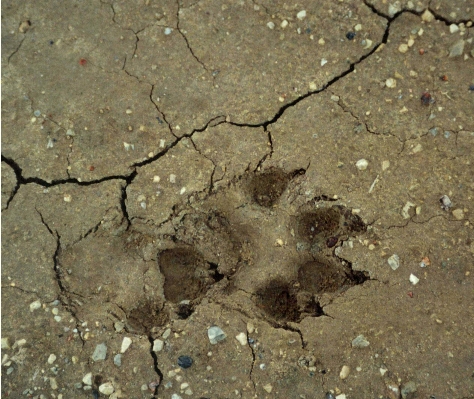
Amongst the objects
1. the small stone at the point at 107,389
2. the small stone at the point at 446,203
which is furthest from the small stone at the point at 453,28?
the small stone at the point at 107,389

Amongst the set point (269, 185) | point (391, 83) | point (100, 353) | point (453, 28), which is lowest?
point (100, 353)

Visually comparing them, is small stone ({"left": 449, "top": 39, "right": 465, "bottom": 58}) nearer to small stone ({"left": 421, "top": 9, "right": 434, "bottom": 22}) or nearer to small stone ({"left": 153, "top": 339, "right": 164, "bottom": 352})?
small stone ({"left": 421, "top": 9, "right": 434, "bottom": 22})

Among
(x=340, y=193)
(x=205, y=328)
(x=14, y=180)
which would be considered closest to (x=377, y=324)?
(x=340, y=193)

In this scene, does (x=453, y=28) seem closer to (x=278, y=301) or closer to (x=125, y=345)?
(x=278, y=301)

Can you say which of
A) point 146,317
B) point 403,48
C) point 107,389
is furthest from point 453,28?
point 107,389

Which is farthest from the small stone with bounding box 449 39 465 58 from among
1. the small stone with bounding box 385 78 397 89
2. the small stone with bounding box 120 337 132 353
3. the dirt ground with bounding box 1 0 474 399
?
the small stone with bounding box 120 337 132 353

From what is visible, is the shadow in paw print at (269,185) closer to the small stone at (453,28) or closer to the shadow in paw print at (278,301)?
the shadow in paw print at (278,301)
